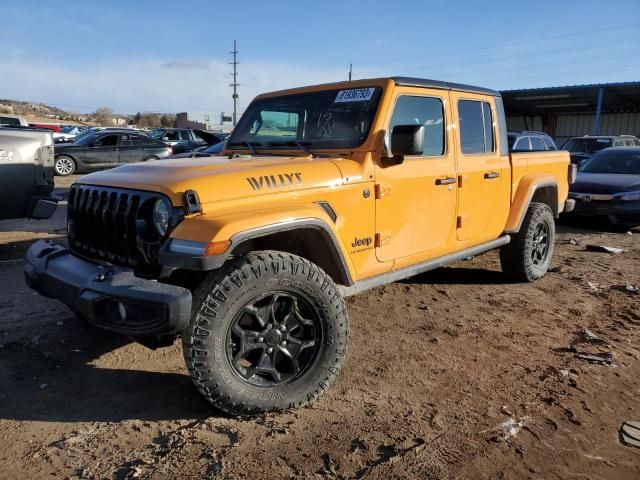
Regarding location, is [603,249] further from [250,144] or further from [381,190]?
[250,144]

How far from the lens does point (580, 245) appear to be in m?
7.77

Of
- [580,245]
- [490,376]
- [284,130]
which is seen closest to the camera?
[490,376]

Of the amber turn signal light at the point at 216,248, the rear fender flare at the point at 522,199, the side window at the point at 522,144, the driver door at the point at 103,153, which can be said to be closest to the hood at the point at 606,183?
the side window at the point at 522,144

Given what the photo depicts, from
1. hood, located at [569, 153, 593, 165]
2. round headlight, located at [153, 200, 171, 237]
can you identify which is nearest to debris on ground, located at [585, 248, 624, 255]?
round headlight, located at [153, 200, 171, 237]

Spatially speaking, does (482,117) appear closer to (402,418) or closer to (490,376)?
(490,376)

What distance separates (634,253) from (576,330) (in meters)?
3.72

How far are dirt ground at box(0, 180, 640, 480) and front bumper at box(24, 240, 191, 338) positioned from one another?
2.05 feet

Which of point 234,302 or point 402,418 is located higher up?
point 234,302

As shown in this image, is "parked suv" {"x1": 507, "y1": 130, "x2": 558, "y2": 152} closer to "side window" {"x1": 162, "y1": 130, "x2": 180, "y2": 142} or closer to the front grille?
the front grille

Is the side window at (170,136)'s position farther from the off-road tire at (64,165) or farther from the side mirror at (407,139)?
the side mirror at (407,139)

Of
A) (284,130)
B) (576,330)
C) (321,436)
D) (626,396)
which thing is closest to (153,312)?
(321,436)

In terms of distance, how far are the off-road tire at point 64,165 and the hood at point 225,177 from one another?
12.7 metres

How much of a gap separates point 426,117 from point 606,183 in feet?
21.8

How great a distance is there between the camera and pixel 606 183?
9188mm
